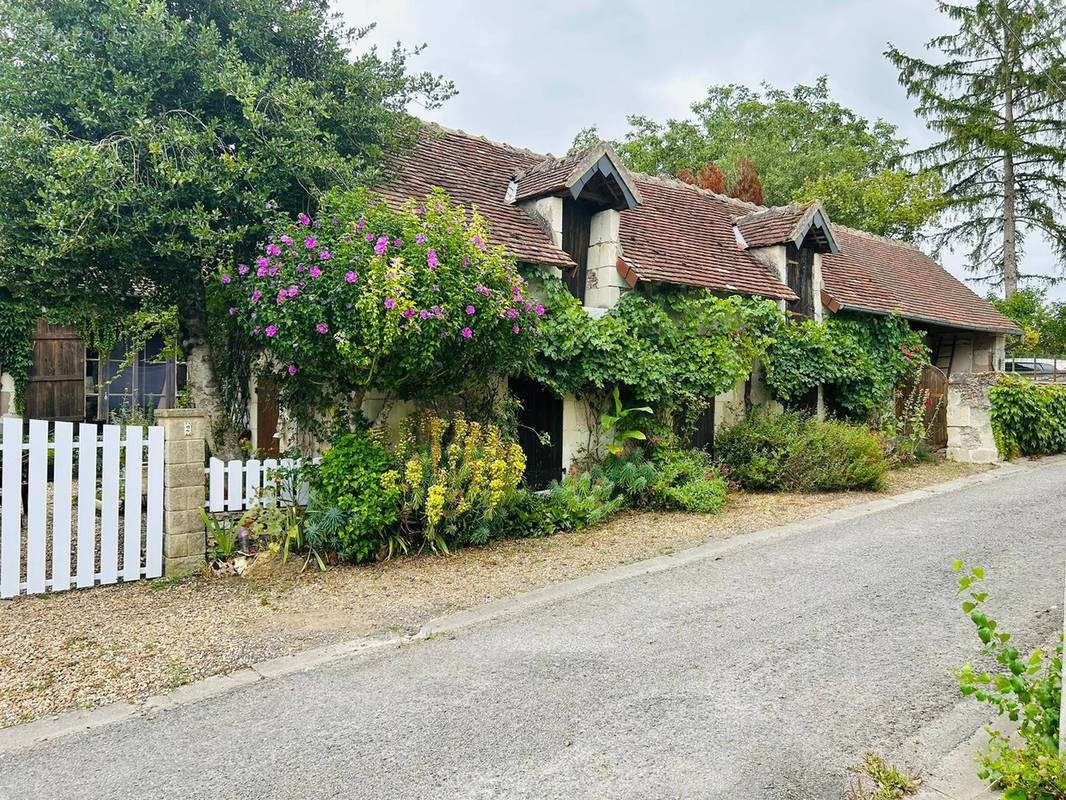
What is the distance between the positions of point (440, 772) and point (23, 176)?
21.6 feet

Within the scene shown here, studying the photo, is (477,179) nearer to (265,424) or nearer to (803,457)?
(265,424)

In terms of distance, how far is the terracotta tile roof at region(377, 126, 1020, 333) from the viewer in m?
9.72

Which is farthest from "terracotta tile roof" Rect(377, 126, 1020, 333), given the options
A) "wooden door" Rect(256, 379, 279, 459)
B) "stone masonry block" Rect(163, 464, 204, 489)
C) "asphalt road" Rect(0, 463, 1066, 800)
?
"asphalt road" Rect(0, 463, 1066, 800)

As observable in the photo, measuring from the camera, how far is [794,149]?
3122 centimetres

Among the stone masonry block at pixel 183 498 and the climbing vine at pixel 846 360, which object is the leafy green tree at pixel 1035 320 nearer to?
the climbing vine at pixel 846 360

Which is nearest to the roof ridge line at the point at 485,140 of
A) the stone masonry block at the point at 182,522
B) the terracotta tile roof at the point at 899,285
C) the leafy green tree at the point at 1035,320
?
the terracotta tile roof at the point at 899,285

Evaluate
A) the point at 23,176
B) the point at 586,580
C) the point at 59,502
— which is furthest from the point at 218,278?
the point at 586,580

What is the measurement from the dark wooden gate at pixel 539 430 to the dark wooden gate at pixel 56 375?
29.0ft

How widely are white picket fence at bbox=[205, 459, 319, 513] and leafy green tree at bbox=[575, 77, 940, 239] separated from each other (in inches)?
Result: 800

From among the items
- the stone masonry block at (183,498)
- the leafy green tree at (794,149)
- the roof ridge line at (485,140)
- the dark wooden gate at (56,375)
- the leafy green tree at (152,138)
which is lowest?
the stone masonry block at (183,498)

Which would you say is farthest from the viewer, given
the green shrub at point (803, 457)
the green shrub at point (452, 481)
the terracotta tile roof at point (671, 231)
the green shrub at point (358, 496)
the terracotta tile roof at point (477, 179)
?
the green shrub at point (803, 457)

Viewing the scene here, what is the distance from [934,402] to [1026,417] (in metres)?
1.65

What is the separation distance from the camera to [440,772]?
298cm

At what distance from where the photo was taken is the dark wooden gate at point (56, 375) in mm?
12180
